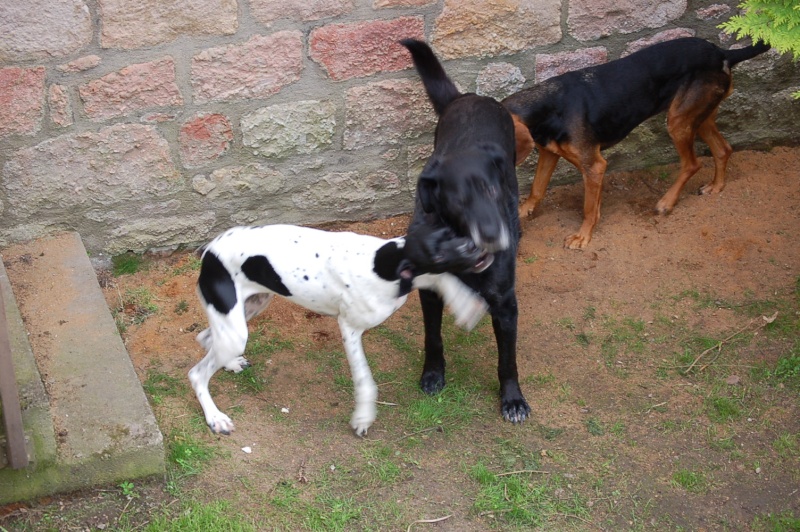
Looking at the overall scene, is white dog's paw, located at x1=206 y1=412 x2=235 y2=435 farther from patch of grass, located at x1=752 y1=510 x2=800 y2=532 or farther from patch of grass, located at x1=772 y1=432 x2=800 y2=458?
patch of grass, located at x1=772 y1=432 x2=800 y2=458

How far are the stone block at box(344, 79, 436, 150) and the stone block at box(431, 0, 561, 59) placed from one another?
315 millimetres

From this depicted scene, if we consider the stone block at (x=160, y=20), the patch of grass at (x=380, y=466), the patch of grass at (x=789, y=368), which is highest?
the stone block at (x=160, y=20)

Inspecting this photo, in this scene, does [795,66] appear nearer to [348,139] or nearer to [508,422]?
[348,139]

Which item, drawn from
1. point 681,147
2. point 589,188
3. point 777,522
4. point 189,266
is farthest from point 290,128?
point 777,522

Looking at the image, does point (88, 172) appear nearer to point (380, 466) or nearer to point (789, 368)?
point (380, 466)

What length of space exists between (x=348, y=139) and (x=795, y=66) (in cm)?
306

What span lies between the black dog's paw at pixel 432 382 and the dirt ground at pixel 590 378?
0.08m

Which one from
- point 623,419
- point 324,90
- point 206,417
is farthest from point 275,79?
point 623,419

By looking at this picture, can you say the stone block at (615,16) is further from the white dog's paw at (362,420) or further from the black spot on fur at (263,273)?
the white dog's paw at (362,420)

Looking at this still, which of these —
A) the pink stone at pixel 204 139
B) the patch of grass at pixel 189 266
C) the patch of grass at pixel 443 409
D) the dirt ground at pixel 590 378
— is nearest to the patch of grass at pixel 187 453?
the dirt ground at pixel 590 378

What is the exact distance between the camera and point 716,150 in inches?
223

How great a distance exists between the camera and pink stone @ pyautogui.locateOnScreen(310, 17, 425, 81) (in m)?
4.86

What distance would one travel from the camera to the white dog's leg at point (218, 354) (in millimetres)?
3689

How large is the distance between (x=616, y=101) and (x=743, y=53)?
90 centimetres
